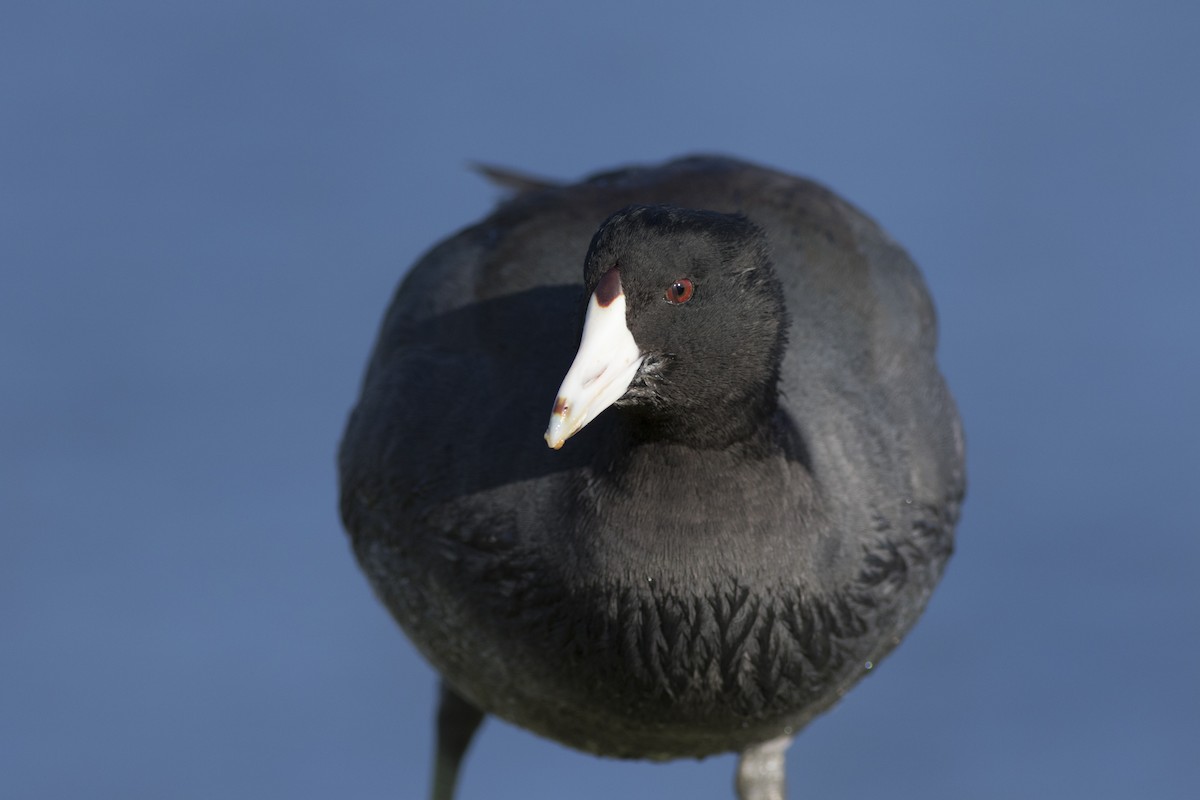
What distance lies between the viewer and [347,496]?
4605mm

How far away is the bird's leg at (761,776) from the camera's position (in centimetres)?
511

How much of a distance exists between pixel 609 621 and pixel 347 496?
3.26 ft

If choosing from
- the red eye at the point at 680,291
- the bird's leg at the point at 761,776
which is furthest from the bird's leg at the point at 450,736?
the red eye at the point at 680,291

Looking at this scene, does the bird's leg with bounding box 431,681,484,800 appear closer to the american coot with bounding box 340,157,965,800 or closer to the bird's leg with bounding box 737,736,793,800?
the bird's leg with bounding box 737,736,793,800

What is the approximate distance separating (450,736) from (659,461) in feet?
6.58

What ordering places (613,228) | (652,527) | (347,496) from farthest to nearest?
(347,496) < (652,527) < (613,228)

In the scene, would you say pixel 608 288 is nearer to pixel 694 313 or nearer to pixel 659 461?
pixel 694 313

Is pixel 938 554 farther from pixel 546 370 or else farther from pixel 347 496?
pixel 347 496

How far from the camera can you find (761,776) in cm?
520

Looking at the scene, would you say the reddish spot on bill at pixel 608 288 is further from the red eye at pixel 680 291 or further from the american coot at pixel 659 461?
the red eye at pixel 680 291

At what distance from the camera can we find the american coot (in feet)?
11.7

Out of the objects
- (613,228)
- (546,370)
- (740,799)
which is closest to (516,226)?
(546,370)

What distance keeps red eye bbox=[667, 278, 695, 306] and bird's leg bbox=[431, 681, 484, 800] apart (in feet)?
7.18

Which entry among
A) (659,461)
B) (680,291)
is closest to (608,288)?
(680,291)
